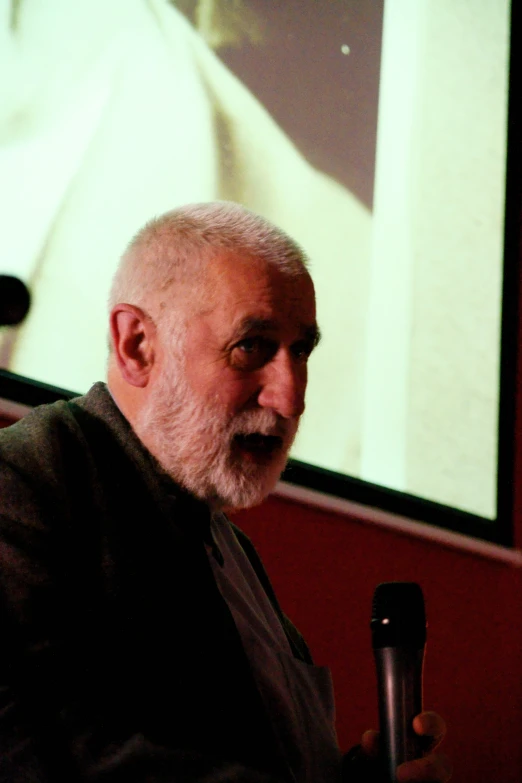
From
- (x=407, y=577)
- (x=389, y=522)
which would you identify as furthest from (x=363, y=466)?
(x=407, y=577)

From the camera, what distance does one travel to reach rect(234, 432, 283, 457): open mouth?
1.46 m

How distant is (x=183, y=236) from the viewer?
154 centimetres

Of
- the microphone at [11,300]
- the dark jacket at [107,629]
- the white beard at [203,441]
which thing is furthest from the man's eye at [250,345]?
the microphone at [11,300]

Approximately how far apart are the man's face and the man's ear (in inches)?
1.2

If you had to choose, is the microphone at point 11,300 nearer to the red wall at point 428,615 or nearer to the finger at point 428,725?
the finger at point 428,725

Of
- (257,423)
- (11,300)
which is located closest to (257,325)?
(257,423)

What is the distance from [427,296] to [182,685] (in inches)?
79.2

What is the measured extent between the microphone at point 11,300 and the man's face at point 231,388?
9.8 inches

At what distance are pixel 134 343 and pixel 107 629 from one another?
0.57 metres

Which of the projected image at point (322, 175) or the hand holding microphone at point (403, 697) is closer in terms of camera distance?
the hand holding microphone at point (403, 697)

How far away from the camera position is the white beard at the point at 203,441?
143 cm

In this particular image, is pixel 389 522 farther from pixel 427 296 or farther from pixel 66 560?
pixel 66 560

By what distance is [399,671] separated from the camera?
1187mm

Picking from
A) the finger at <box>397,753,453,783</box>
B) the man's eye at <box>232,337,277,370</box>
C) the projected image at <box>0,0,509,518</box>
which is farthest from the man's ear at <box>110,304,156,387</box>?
the finger at <box>397,753,453,783</box>
